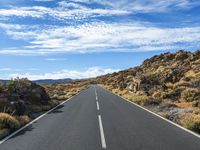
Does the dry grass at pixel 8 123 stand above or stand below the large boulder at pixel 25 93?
below

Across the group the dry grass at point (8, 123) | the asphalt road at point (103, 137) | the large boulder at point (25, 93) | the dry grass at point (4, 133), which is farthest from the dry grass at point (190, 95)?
the dry grass at point (4, 133)

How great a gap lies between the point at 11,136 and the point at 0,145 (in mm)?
1770

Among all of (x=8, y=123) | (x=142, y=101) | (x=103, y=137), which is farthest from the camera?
(x=142, y=101)

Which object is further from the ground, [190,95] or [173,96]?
[190,95]

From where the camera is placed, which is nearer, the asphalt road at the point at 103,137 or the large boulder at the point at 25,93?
the asphalt road at the point at 103,137

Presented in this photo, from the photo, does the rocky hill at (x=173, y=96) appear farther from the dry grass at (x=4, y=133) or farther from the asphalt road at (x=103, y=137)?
the dry grass at (x=4, y=133)

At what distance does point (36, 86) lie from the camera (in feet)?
98.7

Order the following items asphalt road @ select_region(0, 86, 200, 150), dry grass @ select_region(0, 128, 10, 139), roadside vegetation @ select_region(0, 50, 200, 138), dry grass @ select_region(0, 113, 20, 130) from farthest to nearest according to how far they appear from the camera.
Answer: roadside vegetation @ select_region(0, 50, 200, 138) < dry grass @ select_region(0, 113, 20, 130) < dry grass @ select_region(0, 128, 10, 139) < asphalt road @ select_region(0, 86, 200, 150)

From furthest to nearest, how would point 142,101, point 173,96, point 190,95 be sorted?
point 173,96
point 190,95
point 142,101

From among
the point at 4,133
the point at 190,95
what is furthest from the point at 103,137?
the point at 190,95

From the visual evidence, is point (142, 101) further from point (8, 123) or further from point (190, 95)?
point (8, 123)

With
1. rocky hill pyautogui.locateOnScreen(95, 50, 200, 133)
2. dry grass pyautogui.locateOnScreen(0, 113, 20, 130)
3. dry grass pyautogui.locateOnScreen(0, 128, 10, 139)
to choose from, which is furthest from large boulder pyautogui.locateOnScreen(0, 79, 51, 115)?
rocky hill pyautogui.locateOnScreen(95, 50, 200, 133)

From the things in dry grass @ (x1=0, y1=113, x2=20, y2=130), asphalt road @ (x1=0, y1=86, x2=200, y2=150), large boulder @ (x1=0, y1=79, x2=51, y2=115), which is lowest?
asphalt road @ (x1=0, y1=86, x2=200, y2=150)

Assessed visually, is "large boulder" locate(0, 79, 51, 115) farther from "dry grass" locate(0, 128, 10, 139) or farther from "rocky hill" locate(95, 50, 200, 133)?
"rocky hill" locate(95, 50, 200, 133)
